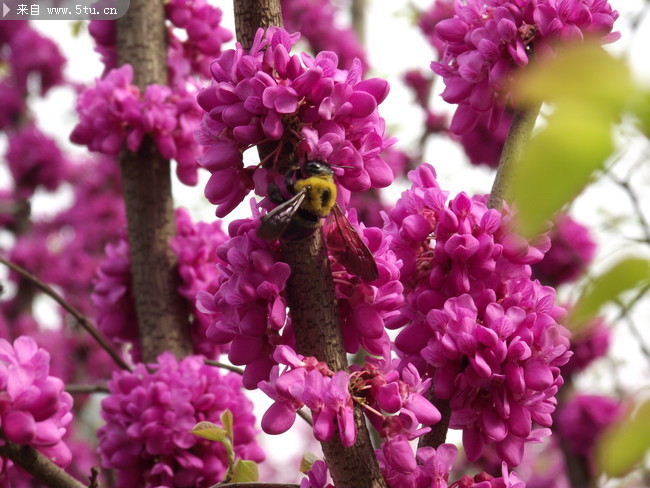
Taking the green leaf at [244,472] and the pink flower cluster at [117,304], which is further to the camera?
the pink flower cluster at [117,304]

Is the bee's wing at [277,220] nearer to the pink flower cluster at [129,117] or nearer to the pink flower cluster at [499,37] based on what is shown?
the pink flower cluster at [499,37]

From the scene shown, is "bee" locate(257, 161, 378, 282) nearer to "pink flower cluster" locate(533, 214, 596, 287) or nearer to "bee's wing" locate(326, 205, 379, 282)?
"bee's wing" locate(326, 205, 379, 282)

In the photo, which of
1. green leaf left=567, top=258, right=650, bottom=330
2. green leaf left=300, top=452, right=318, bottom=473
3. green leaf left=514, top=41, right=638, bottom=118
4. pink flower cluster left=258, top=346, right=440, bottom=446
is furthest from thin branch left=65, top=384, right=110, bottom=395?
green leaf left=514, top=41, right=638, bottom=118

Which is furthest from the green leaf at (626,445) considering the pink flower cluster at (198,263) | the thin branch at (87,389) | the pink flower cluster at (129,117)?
the pink flower cluster at (129,117)

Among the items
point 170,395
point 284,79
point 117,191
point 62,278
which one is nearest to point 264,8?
point 284,79

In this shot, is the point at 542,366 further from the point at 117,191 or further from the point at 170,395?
the point at 117,191

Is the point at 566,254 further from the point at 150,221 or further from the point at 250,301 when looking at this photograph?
the point at 250,301
